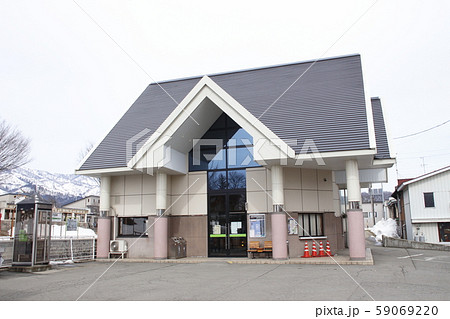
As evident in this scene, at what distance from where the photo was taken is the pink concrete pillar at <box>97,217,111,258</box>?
1897cm

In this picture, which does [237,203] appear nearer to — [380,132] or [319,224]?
[319,224]

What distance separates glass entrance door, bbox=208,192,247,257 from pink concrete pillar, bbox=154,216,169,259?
2.21m

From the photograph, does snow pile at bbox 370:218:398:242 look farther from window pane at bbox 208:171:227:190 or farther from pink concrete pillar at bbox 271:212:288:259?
pink concrete pillar at bbox 271:212:288:259

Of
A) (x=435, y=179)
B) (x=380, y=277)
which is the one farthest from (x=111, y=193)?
(x=435, y=179)

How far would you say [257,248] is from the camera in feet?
56.6

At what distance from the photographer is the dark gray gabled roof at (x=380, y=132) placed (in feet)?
54.2

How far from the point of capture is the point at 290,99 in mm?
18297

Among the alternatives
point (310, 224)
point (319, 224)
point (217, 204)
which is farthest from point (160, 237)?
point (319, 224)

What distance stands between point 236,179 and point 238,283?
8.52m

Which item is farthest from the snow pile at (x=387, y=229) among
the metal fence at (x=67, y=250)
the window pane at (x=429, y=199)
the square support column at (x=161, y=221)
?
the metal fence at (x=67, y=250)

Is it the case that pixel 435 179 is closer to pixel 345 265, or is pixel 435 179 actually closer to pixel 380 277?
pixel 345 265

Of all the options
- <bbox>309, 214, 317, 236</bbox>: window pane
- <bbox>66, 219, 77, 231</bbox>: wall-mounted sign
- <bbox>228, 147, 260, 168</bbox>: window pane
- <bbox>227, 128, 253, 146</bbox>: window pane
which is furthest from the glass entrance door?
<bbox>66, 219, 77, 231</bbox>: wall-mounted sign

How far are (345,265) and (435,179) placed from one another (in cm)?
2127

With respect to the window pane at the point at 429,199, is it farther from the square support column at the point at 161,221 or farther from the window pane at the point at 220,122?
the square support column at the point at 161,221
